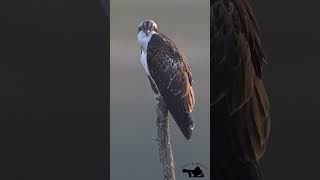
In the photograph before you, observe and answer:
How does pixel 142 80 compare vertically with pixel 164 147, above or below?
above

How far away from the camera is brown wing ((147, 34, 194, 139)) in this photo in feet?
9.61

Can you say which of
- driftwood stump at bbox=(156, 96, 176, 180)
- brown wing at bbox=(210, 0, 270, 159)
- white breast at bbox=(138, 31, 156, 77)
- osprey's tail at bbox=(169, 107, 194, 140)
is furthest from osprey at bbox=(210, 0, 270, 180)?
white breast at bbox=(138, 31, 156, 77)

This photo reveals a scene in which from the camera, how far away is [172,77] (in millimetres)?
2984

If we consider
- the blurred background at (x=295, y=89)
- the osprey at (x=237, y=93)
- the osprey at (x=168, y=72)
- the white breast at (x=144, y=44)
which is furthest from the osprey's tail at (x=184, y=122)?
the blurred background at (x=295, y=89)

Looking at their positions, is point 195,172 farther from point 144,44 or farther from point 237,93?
point 144,44

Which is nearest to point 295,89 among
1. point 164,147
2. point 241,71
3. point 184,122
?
point 241,71

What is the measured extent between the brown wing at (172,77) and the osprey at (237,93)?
14 centimetres

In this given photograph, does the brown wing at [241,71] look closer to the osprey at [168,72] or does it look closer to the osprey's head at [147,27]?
the osprey at [168,72]

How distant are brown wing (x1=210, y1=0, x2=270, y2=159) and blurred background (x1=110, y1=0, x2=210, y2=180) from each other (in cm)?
7

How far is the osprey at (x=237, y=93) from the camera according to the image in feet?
9.62

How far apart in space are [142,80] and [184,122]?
0.34 meters

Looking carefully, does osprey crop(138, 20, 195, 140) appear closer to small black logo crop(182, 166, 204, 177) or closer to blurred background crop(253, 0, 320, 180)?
small black logo crop(182, 166, 204, 177)
